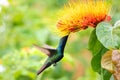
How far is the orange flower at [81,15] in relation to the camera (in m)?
1.60

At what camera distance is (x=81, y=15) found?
1604 mm

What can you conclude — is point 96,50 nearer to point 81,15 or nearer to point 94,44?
point 94,44

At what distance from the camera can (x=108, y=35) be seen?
161cm

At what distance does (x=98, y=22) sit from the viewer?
5.44 ft

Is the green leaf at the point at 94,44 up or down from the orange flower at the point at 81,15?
down

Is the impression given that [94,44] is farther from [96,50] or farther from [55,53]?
[55,53]

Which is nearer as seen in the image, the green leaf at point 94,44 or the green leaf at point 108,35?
the green leaf at point 108,35

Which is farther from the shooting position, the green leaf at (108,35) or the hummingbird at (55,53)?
the hummingbird at (55,53)

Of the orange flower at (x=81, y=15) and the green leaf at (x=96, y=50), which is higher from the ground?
the orange flower at (x=81, y=15)

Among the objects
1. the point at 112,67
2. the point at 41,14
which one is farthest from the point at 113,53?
the point at 41,14

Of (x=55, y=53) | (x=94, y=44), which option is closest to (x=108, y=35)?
(x=94, y=44)

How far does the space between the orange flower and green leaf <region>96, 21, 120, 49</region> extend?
0.11ft

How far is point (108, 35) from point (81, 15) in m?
0.11

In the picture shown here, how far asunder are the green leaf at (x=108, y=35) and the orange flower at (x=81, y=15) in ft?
0.11
